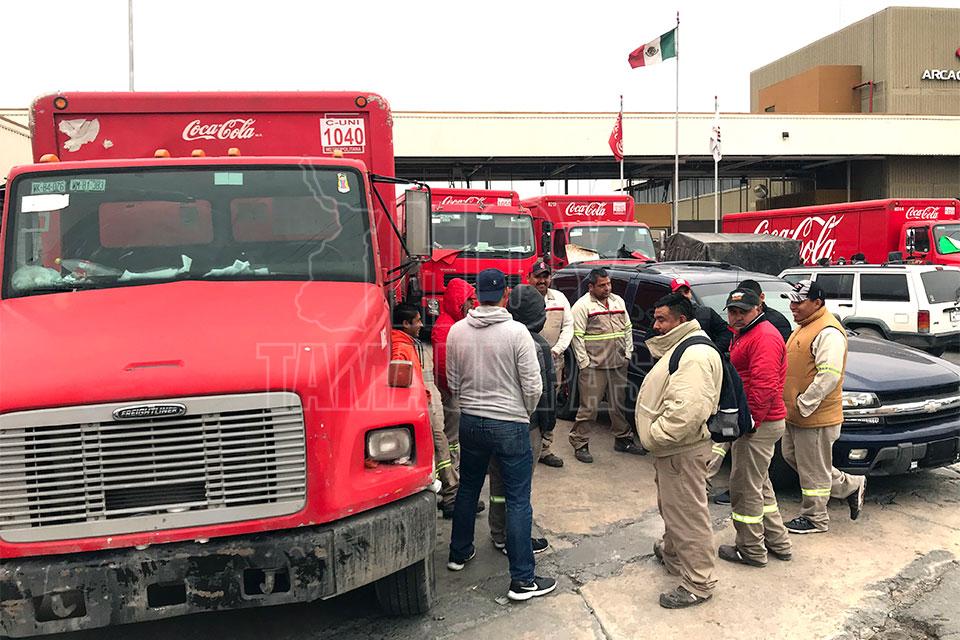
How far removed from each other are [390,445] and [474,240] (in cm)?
1018

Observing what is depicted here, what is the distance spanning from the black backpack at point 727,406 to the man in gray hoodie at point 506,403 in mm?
862

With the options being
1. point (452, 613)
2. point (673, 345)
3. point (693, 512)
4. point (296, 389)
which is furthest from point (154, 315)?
point (693, 512)

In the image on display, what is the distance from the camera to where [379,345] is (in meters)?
3.95

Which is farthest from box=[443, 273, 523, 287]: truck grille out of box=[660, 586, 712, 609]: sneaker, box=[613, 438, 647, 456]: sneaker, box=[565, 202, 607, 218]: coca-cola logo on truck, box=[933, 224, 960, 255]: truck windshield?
box=[933, 224, 960, 255]: truck windshield

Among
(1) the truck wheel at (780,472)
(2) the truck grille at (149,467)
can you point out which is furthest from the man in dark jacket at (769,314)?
(2) the truck grille at (149,467)

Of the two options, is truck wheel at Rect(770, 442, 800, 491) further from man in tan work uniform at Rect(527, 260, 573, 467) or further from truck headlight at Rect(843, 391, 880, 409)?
man in tan work uniform at Rect(527, 260, 573, 467)

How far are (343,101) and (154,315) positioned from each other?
2.93 metres

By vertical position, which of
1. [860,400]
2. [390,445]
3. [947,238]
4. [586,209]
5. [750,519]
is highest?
[586,209]

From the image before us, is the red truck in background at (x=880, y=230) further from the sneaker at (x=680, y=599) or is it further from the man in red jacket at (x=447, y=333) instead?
the sneaker at (x=680, y=599)

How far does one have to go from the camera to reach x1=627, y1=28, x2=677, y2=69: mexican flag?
1025 inches

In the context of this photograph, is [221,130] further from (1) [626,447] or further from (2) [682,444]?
(1) [626,447]

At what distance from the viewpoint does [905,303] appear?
11.4m

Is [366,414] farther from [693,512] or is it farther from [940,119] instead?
[940,119]

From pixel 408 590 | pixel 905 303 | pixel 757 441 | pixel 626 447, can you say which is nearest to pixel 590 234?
pixel 905 303
